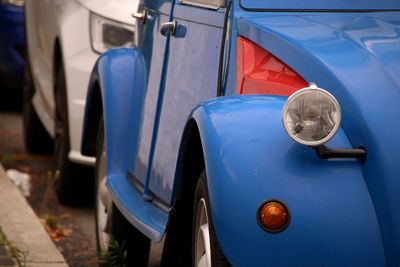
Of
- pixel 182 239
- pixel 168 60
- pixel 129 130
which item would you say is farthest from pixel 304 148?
pixel 129 130

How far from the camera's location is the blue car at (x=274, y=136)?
3719mm

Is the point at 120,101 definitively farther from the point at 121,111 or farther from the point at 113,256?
the point at 113,256

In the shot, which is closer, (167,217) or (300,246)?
(300,246)

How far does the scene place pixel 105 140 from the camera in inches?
238

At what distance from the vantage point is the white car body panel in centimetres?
762

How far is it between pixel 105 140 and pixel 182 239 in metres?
1.40

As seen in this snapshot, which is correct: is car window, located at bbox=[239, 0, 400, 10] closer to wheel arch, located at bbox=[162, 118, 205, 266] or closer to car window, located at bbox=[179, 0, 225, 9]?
car window, located at bbox=[179, 0, 225, 9]

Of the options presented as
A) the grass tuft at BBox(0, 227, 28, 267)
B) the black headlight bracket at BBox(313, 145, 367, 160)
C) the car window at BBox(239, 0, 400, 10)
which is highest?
the car window at BBox(239, 0, 400, 10)

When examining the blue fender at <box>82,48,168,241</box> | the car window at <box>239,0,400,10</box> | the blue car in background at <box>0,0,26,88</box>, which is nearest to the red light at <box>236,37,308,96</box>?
the car window at <box>239,0,400,10</box>

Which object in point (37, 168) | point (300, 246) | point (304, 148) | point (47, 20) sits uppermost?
point (304, 148)

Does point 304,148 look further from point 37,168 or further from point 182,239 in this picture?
point 37,168

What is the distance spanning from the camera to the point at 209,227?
13.2ft

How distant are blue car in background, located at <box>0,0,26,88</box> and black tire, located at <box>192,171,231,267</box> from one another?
7202 mm

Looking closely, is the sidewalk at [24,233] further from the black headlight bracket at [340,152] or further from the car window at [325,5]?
the black headlight bracket at [340,152]
